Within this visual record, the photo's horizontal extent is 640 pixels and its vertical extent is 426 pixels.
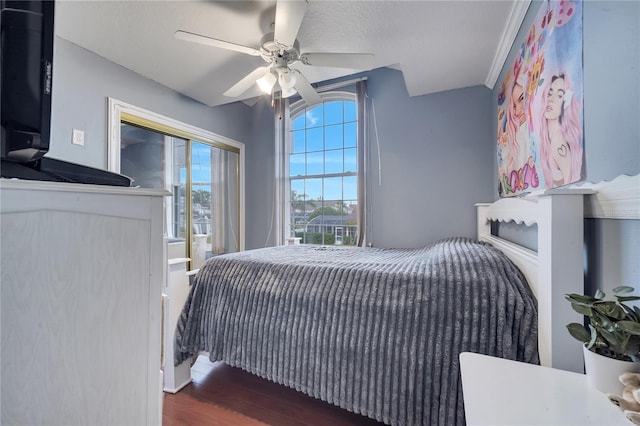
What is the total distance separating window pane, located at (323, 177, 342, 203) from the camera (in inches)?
128

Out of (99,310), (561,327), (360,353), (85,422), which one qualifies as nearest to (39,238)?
(99,310)

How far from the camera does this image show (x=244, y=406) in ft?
4.82

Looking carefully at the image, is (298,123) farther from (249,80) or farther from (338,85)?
(249,80)

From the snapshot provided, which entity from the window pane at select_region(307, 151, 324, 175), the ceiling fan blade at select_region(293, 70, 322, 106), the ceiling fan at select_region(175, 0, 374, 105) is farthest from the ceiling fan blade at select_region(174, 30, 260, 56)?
the window pane at select_region(307, 151, 324, 175)

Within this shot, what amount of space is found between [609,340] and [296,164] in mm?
3243

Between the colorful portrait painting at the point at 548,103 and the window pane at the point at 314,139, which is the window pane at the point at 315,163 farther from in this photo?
the colorful portrait painting at the point at 548,103

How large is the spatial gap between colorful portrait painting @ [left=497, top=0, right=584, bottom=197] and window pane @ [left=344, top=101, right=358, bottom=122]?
1702 mm

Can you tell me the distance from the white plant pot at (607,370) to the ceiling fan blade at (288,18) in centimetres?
166

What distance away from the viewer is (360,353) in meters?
1.13

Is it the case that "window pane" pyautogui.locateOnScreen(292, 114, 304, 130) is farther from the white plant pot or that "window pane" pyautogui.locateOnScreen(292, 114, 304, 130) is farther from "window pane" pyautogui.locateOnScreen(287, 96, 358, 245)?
the white plant pot

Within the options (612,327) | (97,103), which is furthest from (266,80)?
(612,327)

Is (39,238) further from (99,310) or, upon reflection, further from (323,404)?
(323,404)

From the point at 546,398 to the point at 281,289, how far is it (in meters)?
1.07

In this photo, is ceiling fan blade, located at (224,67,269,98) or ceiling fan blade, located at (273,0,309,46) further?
ceiling fan blade, located at (224,67,269,98)
